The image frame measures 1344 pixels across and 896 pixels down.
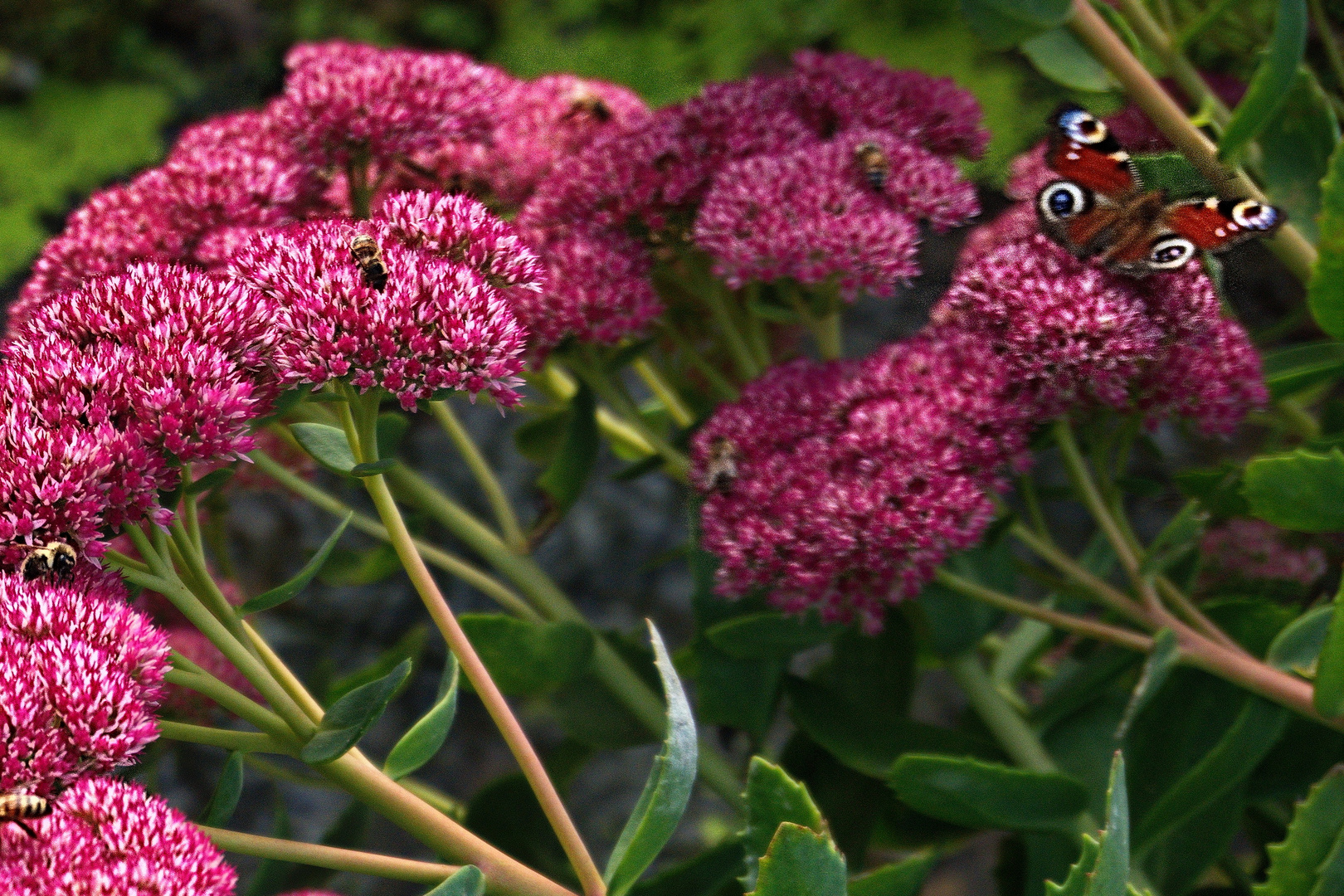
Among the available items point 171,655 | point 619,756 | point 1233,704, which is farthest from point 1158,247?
point 619,756

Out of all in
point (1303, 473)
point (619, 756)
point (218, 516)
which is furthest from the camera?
point (619, 756)

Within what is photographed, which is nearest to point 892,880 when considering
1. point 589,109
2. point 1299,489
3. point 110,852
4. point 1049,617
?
point 1049,617

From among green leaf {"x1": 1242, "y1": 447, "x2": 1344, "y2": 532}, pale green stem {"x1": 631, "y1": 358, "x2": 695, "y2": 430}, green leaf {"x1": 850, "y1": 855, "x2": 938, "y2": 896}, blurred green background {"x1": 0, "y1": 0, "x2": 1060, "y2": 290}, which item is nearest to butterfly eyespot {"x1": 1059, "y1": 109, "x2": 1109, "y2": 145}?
green leaf {"x1": 1242, "y1": 447, "x2": 1344, "y2": 532}

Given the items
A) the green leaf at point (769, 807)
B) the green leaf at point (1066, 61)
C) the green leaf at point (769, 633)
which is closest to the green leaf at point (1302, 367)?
the green leaf at point (1066, 61)

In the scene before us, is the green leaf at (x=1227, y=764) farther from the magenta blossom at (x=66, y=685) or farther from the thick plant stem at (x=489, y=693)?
the magenta blossom at (x=66, y=685)

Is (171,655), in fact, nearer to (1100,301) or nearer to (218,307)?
(218,307)

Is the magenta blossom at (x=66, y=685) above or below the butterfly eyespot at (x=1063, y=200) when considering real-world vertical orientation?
below

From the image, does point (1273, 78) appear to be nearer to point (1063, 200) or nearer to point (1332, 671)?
point (1063, 200)
